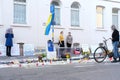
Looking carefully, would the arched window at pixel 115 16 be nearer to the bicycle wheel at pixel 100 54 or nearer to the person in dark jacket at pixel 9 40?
the person in dark jacket at pixel 9 40

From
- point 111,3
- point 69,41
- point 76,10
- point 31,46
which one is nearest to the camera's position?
point 31,46

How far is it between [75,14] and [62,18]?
176cm

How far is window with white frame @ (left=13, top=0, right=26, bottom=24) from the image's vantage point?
88.4ft

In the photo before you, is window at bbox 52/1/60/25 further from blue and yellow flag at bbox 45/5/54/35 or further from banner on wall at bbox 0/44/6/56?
banner on wall at bbox 0/44/6/56

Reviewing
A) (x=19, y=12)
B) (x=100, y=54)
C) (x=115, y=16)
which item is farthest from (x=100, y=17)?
(x=100, y=54)

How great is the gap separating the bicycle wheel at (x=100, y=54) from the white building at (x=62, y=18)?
9121 mm

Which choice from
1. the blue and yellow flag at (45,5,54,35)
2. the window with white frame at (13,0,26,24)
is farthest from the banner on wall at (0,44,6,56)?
the blue and yellow flag at (45,5,54,35)

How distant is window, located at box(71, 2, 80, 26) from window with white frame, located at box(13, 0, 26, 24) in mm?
4983

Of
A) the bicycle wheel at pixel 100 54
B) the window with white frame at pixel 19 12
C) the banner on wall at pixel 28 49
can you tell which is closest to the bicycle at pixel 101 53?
the bicycle wheel at pixel 100 54

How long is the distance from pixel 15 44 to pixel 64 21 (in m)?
5.80

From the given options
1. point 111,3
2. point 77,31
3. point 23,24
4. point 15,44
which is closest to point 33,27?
point 23,24

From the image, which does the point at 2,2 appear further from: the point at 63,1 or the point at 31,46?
the point at 63,1

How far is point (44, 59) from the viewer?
72.3ft

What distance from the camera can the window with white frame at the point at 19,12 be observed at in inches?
1061
